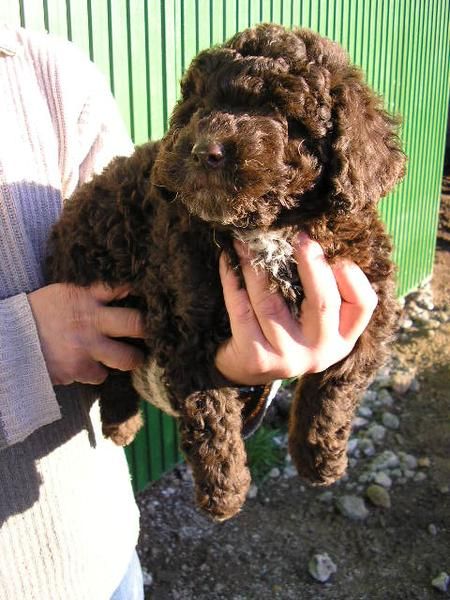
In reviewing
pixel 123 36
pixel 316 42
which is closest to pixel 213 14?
pixel 123 36

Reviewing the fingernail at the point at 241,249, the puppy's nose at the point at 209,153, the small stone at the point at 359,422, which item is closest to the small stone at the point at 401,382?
the small stone at the point at 359,422

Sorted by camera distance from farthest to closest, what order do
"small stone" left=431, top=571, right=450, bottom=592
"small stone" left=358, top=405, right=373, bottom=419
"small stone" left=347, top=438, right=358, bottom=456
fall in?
"small stone" left=358, top=405, right=373, bottom=419 → "small stone" left=347, top=438, right=358, bottom=456 → "small stone" left=431, top=571, right=450, bottom=592

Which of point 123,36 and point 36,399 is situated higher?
point 123,36

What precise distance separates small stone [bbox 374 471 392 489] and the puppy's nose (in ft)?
12.0

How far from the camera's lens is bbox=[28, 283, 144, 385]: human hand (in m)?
2.02

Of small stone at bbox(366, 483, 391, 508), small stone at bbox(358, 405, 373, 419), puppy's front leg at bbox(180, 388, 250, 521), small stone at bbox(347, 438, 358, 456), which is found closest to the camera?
puppy's front leg at bbox(180, 388, 250, 521)

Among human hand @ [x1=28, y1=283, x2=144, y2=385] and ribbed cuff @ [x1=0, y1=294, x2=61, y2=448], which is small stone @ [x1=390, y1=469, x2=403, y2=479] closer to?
human hand @ [x1=28, y1=283, x2=144, y2=385]

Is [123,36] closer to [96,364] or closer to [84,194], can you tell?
[84,194]

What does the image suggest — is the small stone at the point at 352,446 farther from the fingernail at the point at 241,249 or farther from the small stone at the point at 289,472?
the fingernail at the point at 241,249

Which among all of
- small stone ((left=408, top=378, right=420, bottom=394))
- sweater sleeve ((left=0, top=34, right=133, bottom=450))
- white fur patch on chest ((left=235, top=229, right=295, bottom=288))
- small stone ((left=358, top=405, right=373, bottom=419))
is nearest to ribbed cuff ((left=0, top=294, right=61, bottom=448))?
sweater sleeve ((left=0, top=34, right=133, bottom=450))

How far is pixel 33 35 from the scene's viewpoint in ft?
7.47

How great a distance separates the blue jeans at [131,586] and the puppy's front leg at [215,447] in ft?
1.65

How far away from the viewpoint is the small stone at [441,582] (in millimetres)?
4012

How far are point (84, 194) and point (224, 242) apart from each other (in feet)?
1.97
